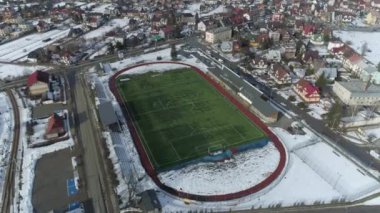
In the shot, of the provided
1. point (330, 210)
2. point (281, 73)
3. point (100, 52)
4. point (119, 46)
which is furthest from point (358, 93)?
point (100, 52)

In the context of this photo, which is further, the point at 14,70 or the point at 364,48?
the point at 364,48

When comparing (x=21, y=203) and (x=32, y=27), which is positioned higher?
(x=32, y=27)

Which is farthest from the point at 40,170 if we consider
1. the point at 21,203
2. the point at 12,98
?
the point at 12,98

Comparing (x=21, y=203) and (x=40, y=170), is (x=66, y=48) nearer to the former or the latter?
(x=40, y=170)

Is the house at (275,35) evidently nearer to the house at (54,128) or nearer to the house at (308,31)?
the house at (308,31)

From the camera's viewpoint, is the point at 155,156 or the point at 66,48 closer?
the point at 155,156

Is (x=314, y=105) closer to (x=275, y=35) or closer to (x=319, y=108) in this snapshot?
(x=319, y=108)
